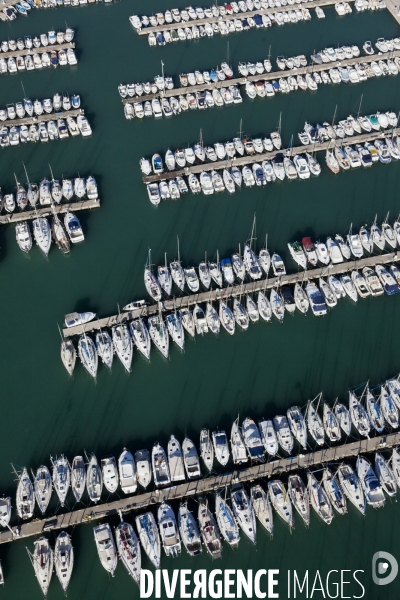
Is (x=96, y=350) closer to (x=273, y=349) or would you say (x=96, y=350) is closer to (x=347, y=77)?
(x=273, y=349)

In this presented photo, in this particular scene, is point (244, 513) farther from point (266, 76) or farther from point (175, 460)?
point (266, 76)

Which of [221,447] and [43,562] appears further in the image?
[221,447]

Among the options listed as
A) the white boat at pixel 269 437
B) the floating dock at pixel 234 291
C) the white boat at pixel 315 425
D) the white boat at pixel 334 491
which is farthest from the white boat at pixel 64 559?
the white boat at pixel 315 425

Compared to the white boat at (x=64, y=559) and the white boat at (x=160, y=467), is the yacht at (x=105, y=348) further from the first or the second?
the white boat at (x=64, y=559)

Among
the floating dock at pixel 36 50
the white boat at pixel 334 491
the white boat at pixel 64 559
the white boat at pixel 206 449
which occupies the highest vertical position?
the floating dock at pixel 36 50

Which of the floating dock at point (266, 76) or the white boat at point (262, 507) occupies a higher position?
the floating dock at point (266, 76)

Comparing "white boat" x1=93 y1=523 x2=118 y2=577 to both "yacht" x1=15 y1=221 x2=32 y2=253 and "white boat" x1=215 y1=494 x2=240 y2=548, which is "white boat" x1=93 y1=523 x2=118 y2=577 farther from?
"yacht" x1=15 y1=221 x2=32 y2=253

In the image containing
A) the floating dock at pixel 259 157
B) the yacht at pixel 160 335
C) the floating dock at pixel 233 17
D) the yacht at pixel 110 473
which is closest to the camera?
the yacht at pixel 110 473

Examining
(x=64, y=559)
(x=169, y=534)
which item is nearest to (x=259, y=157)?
(x=169, y=534)
